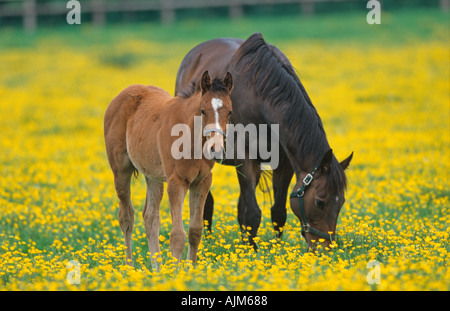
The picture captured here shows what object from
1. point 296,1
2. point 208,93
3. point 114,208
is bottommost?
point 114,208

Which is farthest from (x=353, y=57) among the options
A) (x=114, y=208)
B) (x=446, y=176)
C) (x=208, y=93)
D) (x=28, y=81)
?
(x=208, y=93)

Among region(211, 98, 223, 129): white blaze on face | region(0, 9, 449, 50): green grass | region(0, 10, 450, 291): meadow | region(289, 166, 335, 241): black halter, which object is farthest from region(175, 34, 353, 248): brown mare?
region(0, 9, 449, 50): green grass

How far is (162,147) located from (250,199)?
55.6 inches

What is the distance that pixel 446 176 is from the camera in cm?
984

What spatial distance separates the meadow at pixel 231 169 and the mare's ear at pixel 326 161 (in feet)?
2.67

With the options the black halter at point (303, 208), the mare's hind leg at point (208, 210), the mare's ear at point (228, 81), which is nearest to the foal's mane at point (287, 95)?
the black halter at point (303, 208)

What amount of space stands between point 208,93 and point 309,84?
50.9 feet

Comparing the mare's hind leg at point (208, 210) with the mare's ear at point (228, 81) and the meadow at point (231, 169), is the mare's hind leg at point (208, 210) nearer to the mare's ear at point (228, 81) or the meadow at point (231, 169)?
the meadow at point (231, 169)

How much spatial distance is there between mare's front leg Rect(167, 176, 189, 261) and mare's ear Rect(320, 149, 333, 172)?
133 cm

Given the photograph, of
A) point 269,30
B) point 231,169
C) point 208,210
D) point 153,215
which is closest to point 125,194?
point 153,215

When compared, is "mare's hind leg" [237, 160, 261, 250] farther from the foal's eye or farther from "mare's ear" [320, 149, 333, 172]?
"mare's ear" [320, 149, 333, 172]

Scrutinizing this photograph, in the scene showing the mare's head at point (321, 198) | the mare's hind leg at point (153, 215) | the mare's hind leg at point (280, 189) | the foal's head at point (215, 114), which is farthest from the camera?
the mare's hind leg at point (280, 189)

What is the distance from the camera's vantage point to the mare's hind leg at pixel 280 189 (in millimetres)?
7246

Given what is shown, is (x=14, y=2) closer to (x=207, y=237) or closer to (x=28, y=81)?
(x=28, y=81)
